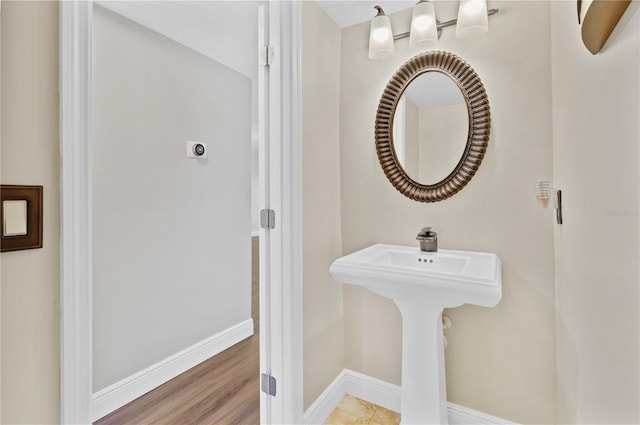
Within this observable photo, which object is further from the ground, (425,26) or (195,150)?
(425,26)

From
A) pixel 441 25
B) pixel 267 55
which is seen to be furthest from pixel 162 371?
pixel 441 25

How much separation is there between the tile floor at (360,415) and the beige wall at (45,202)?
1.33 metres

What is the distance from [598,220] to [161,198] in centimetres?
220

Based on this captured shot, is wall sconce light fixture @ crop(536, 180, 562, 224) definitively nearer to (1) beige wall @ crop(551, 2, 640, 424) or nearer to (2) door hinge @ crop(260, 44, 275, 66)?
(1) beige wall @ crop(551, 2, 640, 424)

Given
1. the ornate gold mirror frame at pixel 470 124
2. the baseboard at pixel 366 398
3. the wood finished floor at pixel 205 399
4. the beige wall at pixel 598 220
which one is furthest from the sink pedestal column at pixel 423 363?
the wood finished floor at pixel 205 399

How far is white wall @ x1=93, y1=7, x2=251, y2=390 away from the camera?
5.81ft

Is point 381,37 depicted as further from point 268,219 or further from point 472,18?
point 268,219

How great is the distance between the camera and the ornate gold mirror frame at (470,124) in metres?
1.49

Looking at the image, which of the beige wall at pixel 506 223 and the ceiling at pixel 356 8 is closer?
the beige wall at pixel 506 223

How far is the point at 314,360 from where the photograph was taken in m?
1.61

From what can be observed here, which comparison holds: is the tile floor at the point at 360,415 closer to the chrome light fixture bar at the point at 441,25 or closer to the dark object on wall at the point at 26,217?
the dark object on wall at the point at 26,217

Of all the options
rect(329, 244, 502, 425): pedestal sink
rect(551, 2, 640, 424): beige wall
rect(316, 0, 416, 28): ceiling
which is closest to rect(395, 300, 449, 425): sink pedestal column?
rect(329, 244, 502, 425): pedestal sink

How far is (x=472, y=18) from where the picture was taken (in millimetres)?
1373

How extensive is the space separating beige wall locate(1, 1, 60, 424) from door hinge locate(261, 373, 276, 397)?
2.84 ft
